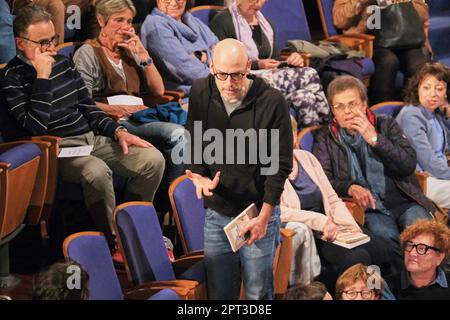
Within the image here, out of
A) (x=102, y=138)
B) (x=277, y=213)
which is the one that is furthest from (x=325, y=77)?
(x=277, y=213)

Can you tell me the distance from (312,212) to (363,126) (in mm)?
409

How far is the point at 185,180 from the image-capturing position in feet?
11.4

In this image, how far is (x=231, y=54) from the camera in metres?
2.96

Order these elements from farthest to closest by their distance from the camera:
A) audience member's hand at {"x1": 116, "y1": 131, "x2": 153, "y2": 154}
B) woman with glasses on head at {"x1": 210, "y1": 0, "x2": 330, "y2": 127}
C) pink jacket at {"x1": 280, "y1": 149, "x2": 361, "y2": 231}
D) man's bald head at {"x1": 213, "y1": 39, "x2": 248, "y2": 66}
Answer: woman with glasses on head at {"x1": 210, "y1": 0, "x2": 330, "y2": 127}
audience member's hand at {"x1": 116, "y1": 131, "x2": 153, "y2": 154}
pink jacket at {"x1": 280, "y1": 149, "x2": 361, "y2": 231}
man's bald head at {"x1": 213, "y1": 39, "x2": 248, "y2": 66}

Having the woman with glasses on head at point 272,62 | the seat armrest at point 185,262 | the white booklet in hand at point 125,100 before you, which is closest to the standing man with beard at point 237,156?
the seat armrest at point 185,262

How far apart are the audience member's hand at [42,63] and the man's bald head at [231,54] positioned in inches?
32.1

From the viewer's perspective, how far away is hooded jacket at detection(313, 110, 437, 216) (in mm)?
3877

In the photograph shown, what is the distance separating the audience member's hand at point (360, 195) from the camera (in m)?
3.81

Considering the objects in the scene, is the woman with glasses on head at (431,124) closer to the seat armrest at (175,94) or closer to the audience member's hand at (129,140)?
the seat armrest at (175,94)

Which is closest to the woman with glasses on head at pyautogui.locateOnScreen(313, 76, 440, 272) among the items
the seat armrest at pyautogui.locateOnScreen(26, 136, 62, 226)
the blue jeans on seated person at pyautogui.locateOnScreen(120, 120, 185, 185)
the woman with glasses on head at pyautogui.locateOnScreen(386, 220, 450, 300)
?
the woman with glasses on head at pyautogui.locateOnScreen(386, 220, 450, 300)

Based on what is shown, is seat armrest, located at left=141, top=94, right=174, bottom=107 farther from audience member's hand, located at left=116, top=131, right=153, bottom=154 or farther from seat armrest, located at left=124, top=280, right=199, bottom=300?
seat armrest, located at left=124, top=280, right=199, bottom=300

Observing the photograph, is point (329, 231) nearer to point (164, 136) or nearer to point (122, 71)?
point (164, 136)

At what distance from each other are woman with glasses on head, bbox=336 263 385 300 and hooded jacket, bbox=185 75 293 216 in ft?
1.31
